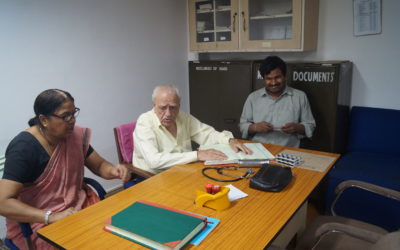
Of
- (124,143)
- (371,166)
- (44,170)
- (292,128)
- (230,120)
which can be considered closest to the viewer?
Result: (44,170)

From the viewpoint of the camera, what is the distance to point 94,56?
2928 mm

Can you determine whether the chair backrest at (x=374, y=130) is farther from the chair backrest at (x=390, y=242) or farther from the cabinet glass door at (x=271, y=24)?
the chair backrest at (x=390, y=242)

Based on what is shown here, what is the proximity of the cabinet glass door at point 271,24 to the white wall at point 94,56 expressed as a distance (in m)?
1.04

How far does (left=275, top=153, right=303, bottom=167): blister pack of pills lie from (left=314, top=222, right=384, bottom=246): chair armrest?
1.37 feet

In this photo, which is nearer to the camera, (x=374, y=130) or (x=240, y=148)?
(x=240, y=148)

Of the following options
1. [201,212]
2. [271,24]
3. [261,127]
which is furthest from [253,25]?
[201,212]

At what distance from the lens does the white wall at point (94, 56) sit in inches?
94.0

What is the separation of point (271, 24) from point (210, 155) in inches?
71.1

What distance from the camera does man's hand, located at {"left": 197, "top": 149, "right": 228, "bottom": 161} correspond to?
1.79 metres

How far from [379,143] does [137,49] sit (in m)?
2.56

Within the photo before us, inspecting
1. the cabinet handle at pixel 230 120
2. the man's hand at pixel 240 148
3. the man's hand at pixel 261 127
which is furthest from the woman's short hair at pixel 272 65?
the cabinet handle at pixel 230 120

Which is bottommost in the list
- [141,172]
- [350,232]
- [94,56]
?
[350,232]

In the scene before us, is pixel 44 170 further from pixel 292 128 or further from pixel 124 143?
pixel 292 128

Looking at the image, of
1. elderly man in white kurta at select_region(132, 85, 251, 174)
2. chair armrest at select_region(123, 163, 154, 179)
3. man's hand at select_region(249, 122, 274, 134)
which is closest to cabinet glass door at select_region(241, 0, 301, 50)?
man's hand at select_region(249, 122, 274, 134)
